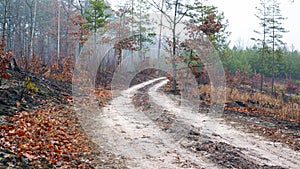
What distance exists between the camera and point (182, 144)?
22.1 feet

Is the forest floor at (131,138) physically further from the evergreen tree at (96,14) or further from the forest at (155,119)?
the evergreen tree at (96,14)

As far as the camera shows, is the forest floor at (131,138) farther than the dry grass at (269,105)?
No

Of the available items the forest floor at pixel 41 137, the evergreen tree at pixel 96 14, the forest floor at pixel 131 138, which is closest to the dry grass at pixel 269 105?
the forest floor at pixel 131 138

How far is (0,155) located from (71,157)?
1321 millimetres

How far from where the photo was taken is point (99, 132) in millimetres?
7289

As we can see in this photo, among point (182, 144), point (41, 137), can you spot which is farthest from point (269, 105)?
point (41, 137)

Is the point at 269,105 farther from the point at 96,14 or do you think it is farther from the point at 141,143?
the point at 96,14

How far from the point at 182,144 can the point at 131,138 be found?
138cm

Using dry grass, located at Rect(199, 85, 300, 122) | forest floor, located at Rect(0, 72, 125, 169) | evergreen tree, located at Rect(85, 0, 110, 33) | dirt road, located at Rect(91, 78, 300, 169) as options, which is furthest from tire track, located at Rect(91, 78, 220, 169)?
evergreen tree, located at Rect(85, 0, 110, 33)

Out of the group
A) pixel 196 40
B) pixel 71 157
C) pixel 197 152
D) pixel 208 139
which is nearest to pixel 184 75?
pixel 196 40

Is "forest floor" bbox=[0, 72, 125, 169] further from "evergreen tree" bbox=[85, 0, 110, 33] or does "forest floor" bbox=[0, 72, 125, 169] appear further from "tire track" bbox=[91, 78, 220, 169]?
"evergreen tree" bbox=[85, 0, 110, 33]

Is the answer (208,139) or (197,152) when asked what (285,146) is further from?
(197,152)

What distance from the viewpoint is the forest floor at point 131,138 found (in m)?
5.10

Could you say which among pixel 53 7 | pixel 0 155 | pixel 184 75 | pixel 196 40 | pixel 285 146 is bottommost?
pixel 285 146
